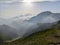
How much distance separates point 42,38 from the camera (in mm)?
2090

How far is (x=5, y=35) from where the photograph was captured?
2127 mm

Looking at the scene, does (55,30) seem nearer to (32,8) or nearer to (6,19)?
(32,8)

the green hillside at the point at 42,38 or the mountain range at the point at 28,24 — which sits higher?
the mountain range at the point at 28,24

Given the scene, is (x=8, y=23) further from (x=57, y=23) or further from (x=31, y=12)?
(x=57, y=23)

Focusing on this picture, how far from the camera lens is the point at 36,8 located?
219 cm

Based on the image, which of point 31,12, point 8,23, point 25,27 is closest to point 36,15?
point 31,12

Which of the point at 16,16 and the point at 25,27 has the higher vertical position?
the point at 16,16

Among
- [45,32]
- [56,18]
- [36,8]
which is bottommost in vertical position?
[45,32]

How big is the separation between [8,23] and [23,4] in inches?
13.4

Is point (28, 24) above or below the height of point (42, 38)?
above

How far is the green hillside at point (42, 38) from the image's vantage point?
6.80ft

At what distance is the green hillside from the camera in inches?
81.6

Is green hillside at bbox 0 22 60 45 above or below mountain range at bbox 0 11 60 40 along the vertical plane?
below

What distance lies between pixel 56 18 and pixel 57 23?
7 centimetres
